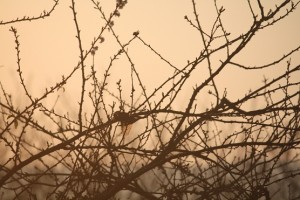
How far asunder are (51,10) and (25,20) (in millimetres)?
227

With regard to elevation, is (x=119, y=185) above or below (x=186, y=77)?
below

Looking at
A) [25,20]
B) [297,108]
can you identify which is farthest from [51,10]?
[297,108]

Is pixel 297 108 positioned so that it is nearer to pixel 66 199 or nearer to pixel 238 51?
pixel 238 51

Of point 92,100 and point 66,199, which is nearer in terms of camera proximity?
point 66,199

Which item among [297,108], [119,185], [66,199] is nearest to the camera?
[297,108]

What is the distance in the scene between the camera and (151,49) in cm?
316

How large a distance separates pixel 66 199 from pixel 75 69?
97 cm

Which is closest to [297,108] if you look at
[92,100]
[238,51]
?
[238,51]

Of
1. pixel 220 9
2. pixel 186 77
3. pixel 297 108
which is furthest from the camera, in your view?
pixel 220 9

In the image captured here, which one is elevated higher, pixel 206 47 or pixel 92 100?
pixel 92 100

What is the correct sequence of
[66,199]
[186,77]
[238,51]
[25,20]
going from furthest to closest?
[25,20], [66,199], [186,77], [238,51]

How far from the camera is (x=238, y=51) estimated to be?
2.34 m

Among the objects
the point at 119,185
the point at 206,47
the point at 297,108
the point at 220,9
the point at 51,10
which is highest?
the point at 51,10

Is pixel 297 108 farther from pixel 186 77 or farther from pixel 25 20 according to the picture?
pixel 25 20
